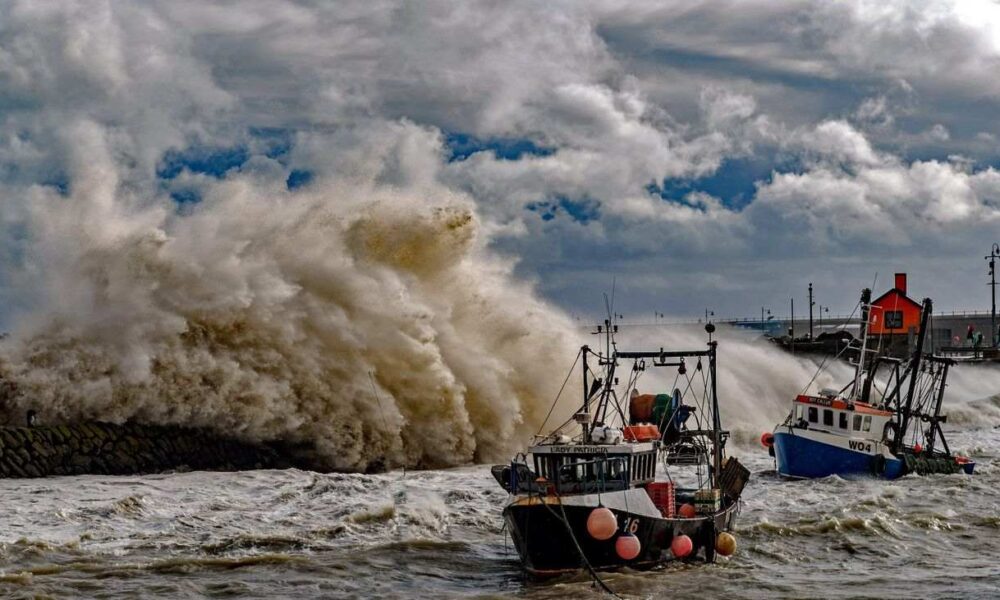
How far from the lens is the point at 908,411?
148ft

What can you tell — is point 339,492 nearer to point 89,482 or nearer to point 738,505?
point 89,482

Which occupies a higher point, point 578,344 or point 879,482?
point 578,344

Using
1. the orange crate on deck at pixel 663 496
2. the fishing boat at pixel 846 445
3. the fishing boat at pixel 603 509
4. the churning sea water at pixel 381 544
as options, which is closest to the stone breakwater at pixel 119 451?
the churning sea water at pixel 381 544

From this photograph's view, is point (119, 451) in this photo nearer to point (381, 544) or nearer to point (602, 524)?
point (381, 544)

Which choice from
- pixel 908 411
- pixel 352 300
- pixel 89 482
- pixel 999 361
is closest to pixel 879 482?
pixel 908 411

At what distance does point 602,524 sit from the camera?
2291 cm

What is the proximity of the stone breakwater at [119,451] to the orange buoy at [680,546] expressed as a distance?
16.5m

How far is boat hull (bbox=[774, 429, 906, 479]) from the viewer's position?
4212 cm

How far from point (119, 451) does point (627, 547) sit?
17289 millimetres

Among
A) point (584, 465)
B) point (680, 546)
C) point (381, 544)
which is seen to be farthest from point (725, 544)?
point (381, 544)

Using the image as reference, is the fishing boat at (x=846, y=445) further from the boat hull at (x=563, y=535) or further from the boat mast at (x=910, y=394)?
the boat hull at (x=563, y=535)

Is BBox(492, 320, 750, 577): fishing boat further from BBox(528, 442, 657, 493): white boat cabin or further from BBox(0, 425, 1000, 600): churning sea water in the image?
BBox(0, 425, 1000, 600): churning sea water

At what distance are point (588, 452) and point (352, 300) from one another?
19.4 meters

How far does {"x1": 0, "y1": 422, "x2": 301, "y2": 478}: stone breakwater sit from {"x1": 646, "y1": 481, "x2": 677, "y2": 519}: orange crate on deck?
1596 cm
